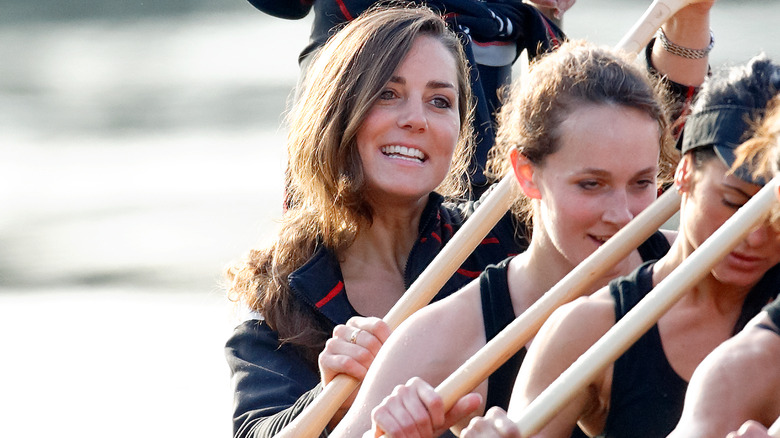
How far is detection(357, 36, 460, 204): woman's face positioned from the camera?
223cm

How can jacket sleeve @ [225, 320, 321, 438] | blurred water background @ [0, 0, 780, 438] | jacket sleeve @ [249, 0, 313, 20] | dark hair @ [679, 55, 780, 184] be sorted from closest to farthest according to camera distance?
dark hair @ [679, 55, 780, 184], jacket sleeve @ [225, 320, 321, 438], jacket sleeve @ [249, 0, 313, 20], blurred water background @ [0, 0, 780, 438]

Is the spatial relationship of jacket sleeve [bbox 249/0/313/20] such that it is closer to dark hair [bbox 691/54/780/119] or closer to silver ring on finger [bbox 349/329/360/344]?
silver ring on finger [bbox 349/329/360/344]

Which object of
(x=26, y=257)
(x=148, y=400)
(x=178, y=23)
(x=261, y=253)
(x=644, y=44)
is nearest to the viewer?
(x=644, y=44)

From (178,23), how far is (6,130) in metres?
1.70

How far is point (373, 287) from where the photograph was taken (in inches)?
87.7

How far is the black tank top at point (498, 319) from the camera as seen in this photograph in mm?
1839

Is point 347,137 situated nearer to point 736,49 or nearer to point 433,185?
point 433,185

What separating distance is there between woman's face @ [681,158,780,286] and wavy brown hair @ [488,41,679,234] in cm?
25

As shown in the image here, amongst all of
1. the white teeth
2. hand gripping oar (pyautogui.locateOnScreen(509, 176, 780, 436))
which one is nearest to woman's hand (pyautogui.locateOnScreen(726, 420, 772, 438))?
hand gripping oar (pyautogui.locateOnScreen(509, 176, 780, 436))

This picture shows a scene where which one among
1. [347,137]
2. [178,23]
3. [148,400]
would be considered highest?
[347,137]

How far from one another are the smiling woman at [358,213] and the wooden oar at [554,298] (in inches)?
18.1

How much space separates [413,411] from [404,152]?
70 centimetres

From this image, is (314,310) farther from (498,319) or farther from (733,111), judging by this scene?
(733,111)

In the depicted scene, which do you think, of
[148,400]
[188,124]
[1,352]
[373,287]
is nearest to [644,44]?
[373,287]
